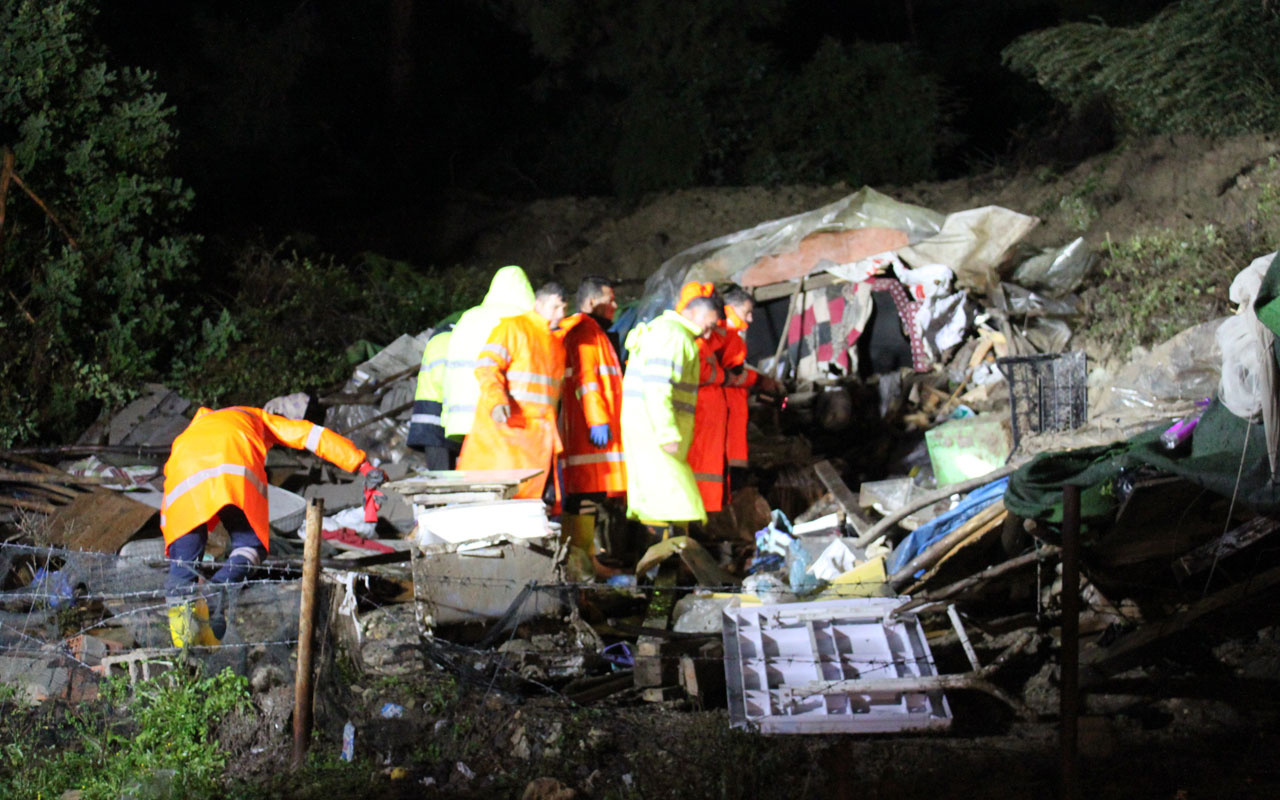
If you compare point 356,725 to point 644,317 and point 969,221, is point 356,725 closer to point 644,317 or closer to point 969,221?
point 644,317

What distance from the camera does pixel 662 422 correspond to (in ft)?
23.2

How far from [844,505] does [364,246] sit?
11.2m

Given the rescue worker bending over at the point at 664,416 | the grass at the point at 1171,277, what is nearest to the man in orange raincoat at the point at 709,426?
the rescue worker bending over at the point at 664,416

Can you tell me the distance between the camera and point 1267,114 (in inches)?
474

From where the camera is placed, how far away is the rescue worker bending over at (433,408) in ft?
25.3

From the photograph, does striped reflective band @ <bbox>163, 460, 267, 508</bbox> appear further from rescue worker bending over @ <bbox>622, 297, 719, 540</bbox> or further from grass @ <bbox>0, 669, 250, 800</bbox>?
rescue worker bending over @ <bbox>622, 297, 719, 540</bbox>

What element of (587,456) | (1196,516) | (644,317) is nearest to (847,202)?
(644,317)

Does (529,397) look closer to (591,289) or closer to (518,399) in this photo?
(518,399)

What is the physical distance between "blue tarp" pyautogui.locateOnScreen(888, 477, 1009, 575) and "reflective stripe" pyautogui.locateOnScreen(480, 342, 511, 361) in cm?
261

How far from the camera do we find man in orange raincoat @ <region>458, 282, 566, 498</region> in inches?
266

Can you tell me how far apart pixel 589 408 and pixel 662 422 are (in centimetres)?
53

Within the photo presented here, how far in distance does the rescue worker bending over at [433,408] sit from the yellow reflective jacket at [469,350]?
37 centimetres

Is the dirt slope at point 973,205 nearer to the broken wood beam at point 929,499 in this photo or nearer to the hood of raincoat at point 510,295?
the broken wood beam at point 929,499

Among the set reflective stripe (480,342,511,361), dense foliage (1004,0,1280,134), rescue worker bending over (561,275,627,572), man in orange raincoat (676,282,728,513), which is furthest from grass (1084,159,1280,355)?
reflective stripe (480,342,511,361)
